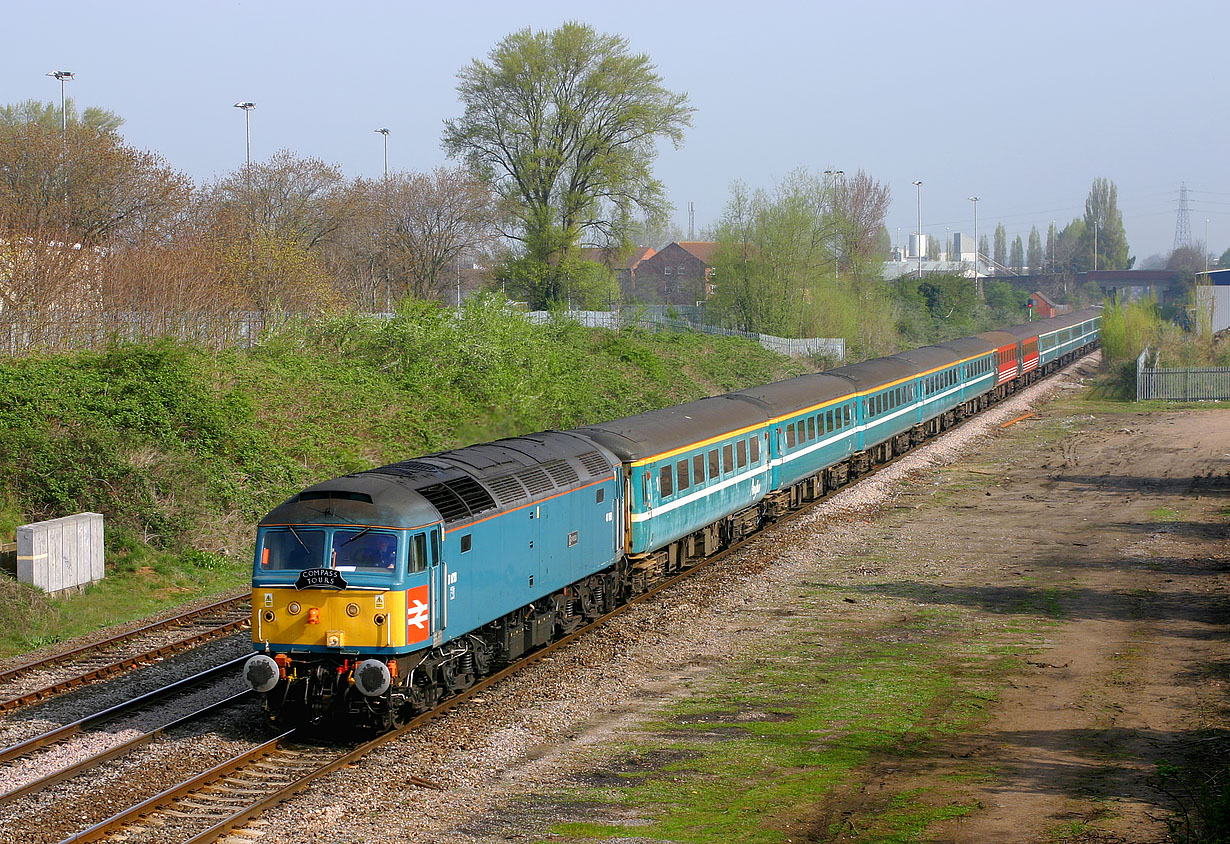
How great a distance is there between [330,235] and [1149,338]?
150 feet

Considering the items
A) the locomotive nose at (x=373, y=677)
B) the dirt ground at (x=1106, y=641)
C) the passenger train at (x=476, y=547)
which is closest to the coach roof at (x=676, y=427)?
the passenger train at (x=476, y=547)

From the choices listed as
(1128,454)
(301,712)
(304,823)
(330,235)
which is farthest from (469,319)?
(304,823)

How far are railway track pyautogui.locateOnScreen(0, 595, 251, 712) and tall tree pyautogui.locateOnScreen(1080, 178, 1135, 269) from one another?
186 metres

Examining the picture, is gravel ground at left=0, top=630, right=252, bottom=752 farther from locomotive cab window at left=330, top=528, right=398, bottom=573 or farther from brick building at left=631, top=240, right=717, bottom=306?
brick building at left=631, top=240, right=717, bottom=306

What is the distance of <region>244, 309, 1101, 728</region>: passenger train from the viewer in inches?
527

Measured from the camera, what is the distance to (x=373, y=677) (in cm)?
1312

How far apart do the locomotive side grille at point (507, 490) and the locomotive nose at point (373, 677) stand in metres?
3.12

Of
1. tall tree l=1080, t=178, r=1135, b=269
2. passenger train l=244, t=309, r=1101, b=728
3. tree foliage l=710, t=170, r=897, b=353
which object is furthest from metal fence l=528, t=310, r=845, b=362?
tall tree l=1080, t=178, r=1135, b=269

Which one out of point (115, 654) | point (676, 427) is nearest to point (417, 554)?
point (115, 654)

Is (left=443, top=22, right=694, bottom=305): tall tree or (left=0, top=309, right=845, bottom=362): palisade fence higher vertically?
(left=443, top=22, right=694, bottom=305): tall tree

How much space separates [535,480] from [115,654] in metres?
7.30

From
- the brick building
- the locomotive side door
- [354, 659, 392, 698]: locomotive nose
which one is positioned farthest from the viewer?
the brick building

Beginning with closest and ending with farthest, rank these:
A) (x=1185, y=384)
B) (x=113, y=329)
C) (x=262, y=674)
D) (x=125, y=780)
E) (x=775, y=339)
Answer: (x=125, y=780)
(x=262, y=674)
(x=113, y=329)
(x=1185, y=384)
(x=775, y=339)

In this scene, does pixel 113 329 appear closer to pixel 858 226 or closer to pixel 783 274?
pixel 783 274
